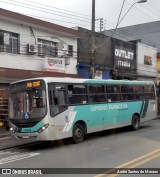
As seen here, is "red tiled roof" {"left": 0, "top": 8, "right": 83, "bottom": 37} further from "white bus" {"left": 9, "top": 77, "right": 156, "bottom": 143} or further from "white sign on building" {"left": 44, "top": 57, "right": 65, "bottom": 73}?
"white bus" {"left": 9, "top": 77, "right": 156, "bottom": 143}

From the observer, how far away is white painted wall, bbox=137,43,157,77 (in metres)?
35.5

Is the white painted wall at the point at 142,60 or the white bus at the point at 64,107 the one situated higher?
the white painted wall at the point at 142,60

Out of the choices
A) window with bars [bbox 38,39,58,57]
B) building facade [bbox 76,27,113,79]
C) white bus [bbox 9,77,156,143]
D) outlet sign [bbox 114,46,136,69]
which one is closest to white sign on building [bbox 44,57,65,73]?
window with bars [bbox 38,39,58,57]

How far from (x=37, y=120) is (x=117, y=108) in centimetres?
531

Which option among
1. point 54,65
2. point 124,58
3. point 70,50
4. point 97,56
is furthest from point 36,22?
point 124,58

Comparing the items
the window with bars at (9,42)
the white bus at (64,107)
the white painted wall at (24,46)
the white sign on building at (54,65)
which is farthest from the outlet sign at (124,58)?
the white bus at (64,107)

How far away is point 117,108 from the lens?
1702 cm

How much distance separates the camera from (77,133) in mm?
14328

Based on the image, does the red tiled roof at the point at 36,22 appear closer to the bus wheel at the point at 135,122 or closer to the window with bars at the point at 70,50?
the window with bars at the point at 70,50

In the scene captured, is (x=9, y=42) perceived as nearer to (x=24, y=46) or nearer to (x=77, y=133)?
(x=24, y=46)

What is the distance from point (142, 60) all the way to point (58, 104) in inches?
947

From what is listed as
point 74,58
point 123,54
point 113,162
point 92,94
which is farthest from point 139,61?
point 113,162

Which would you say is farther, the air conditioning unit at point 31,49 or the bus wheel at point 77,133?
the air conditioning unit at point 31,49

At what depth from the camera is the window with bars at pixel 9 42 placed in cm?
2036
